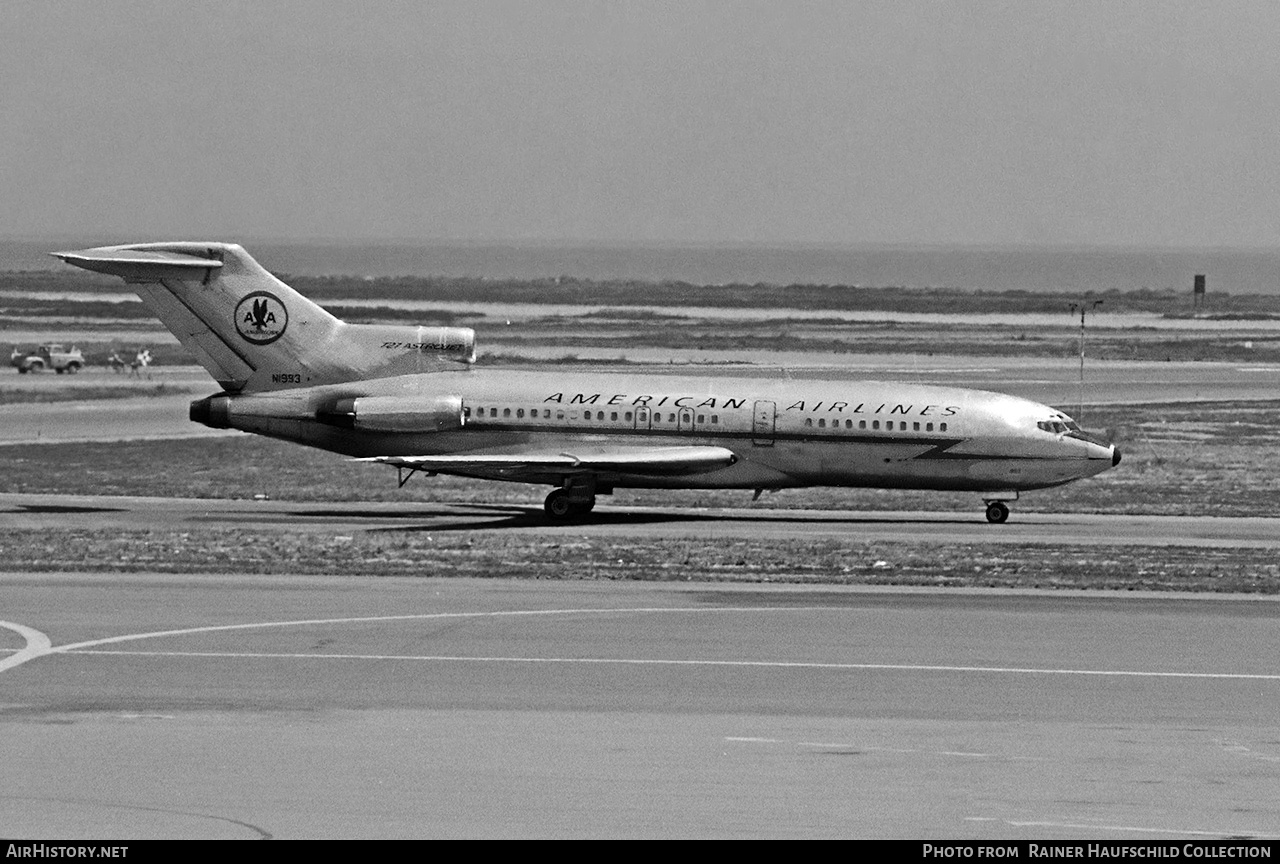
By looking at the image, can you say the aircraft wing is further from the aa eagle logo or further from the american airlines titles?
the aa eagle logo

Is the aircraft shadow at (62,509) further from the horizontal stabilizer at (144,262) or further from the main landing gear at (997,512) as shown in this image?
the main landing gear at (997,512)

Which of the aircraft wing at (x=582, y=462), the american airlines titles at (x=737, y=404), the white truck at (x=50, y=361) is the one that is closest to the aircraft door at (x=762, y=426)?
the american airlines titles at (x=737, y=404)

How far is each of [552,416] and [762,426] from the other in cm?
472

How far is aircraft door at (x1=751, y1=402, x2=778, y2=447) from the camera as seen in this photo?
4059 cm

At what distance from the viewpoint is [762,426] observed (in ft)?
133

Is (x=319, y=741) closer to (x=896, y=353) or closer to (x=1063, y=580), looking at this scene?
(x=1063, y=580)

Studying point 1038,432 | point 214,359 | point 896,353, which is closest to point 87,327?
point 896,353

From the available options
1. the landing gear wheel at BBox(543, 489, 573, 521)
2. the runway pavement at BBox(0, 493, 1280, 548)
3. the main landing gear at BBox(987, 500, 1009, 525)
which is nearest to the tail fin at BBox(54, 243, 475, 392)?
the runway pavement at BBox(0, 493, 1280, 548)

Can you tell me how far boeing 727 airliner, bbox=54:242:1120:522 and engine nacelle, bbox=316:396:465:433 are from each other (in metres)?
0.03

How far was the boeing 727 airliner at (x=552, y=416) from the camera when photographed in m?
40.4

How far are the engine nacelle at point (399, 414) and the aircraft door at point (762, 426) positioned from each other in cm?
656

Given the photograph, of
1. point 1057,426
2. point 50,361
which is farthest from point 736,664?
point 50,361

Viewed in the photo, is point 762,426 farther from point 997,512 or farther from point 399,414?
point 399,414

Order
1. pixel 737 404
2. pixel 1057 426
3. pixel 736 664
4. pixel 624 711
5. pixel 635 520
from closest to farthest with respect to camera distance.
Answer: pixel 624 711 → pixel 736 664 → pixel 737 404 → pixel 635 520 → pixel 1057 426
